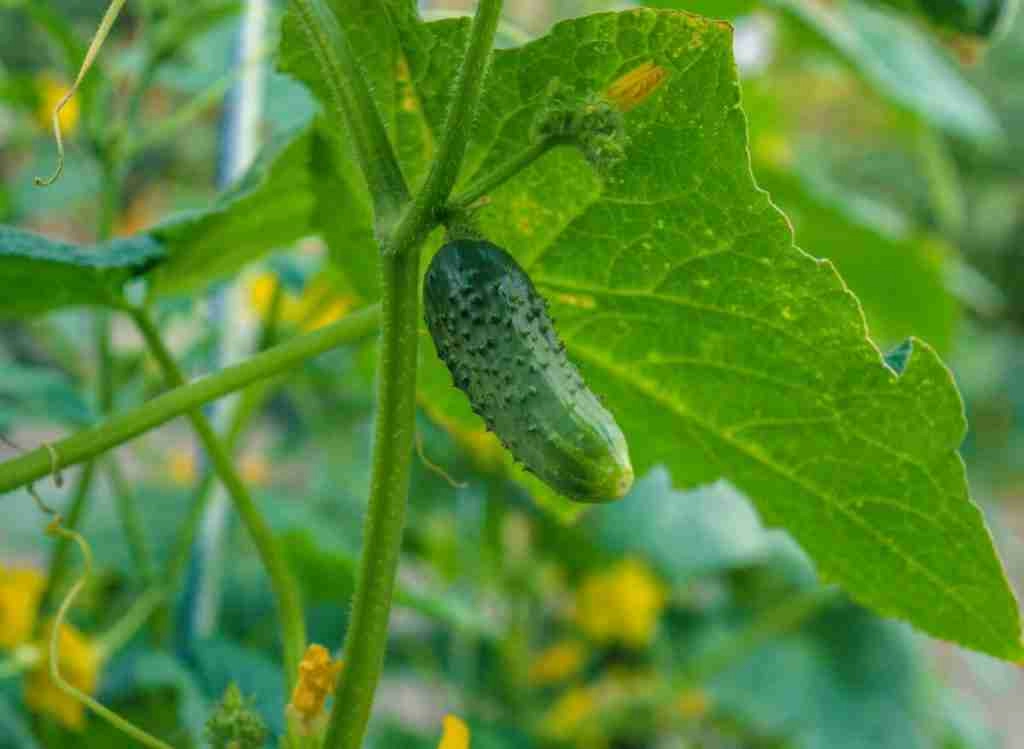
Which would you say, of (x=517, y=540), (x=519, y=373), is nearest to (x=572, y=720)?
(x=517, y=540)

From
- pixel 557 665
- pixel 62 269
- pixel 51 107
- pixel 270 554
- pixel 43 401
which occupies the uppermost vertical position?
pixel 51 107

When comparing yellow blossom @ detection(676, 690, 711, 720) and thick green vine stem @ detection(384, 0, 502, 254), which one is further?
yellow blossom @ detection(676, 690, 711, 720)

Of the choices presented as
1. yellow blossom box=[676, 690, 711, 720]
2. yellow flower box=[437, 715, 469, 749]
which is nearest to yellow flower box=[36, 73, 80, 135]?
yellow flower box=[437, 715, 469, 749]

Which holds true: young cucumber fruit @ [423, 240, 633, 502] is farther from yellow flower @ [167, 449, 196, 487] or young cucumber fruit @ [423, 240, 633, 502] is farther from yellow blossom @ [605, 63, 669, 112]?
yellow flower @ [167, 449, 196, 487]

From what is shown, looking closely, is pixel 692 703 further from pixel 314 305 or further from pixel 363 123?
pixel 363 123

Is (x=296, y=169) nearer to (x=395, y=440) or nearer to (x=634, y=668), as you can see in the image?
(x=395, y=440)

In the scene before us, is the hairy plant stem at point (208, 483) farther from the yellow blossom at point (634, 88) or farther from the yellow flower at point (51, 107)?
the yellow blossom at point (634, 88)

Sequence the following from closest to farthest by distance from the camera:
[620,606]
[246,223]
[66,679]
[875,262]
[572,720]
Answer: [246,223] → [66,679] → [875,262] → [572,720] → [620,606]
